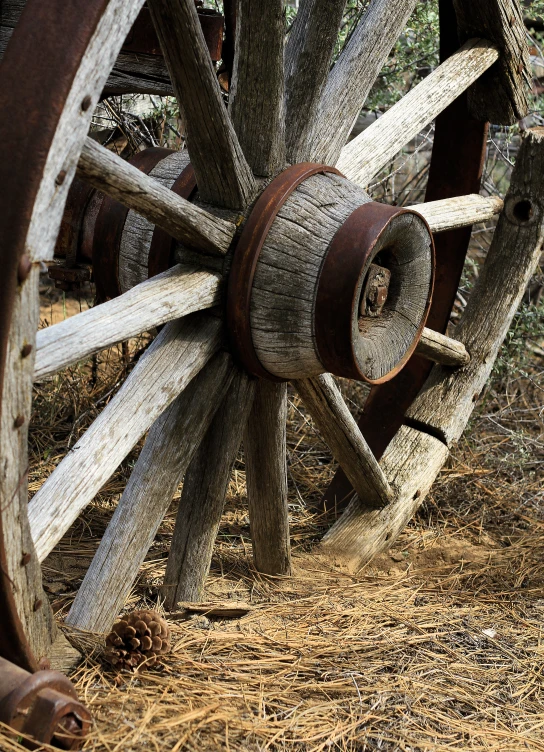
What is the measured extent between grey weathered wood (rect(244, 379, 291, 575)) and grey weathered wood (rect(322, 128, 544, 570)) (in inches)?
12.7

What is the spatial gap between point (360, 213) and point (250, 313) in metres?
0.33

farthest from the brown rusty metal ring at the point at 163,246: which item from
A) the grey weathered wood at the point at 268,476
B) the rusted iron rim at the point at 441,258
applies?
the rusted iron rim at the point at 441,258

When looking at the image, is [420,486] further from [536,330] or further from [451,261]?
[536,330]

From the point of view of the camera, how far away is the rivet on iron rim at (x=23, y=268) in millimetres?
1298

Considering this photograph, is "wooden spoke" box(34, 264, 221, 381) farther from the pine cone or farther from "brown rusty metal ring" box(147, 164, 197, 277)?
the pine cone

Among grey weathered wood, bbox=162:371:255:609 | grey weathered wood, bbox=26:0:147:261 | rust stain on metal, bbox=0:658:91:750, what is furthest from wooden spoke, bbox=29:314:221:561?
grey weathered wood, bbox=26:0:147:261

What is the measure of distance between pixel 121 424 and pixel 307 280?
506mm

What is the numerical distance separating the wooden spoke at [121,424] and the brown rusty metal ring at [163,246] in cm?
13

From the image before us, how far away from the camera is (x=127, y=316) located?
5.37 feet

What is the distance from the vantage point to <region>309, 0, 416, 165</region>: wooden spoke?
2246 millimetres

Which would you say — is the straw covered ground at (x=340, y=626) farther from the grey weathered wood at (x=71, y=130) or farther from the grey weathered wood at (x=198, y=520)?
the grey weathered wood at (x=71, y=130)

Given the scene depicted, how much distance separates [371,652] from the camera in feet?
6.71

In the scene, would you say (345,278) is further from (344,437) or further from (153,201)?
(344,437)

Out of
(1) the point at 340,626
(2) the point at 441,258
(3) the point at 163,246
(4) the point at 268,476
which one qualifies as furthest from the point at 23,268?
(2) the point at 441,258
